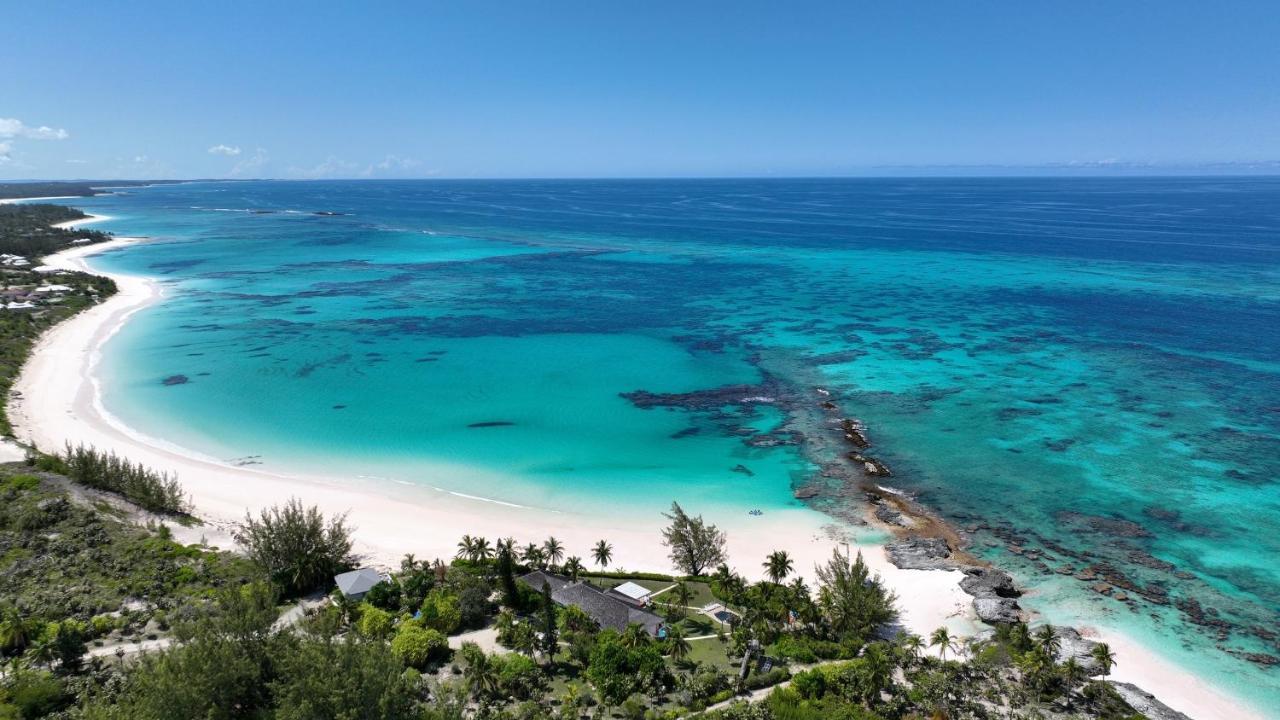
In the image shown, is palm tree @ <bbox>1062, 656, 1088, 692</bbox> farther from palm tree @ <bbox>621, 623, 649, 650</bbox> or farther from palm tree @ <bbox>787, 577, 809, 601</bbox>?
palm tree @ <bbox>621, 623, 649, 650</bbox>

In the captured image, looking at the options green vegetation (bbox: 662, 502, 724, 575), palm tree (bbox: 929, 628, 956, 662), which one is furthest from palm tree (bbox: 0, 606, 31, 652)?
palm tree (bbox: 929, 628, 956, 662)

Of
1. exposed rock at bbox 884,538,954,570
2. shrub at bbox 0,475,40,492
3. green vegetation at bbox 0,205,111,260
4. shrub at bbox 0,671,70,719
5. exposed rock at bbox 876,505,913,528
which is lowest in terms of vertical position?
exposed rock at bbox 884,538,954,570

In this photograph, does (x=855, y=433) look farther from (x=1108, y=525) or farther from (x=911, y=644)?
(x=911, y=644)

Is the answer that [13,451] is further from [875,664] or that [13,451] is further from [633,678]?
[875,664]

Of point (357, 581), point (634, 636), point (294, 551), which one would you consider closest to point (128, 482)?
point (294, 551)

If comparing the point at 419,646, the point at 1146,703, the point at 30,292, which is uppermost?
the point at 30,292

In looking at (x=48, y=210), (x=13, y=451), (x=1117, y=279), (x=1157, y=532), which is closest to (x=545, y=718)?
(x=1157, y=532)
